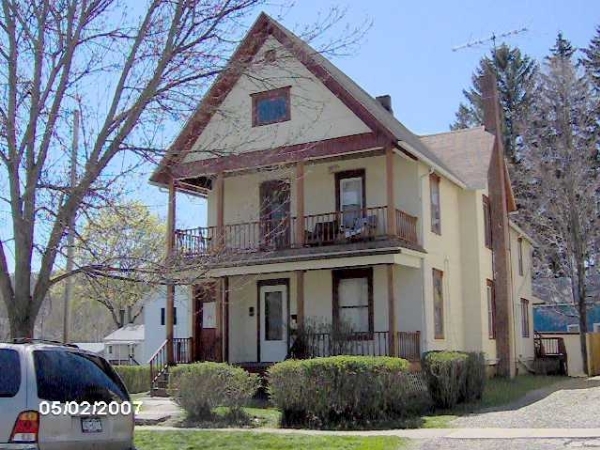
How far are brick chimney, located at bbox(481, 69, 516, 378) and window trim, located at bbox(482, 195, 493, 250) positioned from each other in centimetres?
12

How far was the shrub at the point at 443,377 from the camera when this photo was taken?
16.3 meters

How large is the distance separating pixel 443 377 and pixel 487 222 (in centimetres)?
1020

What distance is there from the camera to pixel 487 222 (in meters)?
25.4

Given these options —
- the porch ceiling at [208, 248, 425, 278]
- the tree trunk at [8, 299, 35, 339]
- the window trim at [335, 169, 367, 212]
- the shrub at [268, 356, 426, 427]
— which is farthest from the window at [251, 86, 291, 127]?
the tree trunk at [8, 299, 35, 339]

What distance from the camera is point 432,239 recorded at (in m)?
21.4

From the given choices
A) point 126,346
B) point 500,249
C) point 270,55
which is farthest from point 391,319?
point 126,346

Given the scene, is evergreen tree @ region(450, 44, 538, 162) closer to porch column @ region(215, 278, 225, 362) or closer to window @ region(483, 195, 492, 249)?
window @ region(483, 195, 492, 249)

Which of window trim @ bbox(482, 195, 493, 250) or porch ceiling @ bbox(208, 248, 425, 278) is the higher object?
window trim @ bbox(482, 195, 493, 250)

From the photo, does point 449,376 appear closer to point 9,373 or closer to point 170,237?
point 170,237

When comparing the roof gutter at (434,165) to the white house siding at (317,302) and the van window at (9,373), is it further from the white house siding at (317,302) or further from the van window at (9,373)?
the van window at (9,373)

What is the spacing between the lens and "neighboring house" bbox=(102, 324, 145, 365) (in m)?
49.1

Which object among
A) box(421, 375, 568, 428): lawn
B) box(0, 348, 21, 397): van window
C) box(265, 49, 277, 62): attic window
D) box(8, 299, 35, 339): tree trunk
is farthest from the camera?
box(421, 375, 568, 428): lawn

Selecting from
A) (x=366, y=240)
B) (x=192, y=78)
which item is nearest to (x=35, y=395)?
(x=192, y=78)

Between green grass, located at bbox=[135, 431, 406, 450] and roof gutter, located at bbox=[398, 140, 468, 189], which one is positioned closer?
green grass, located at bbox=[135, 431, 406, 450]
